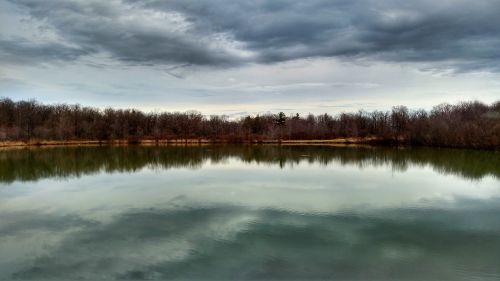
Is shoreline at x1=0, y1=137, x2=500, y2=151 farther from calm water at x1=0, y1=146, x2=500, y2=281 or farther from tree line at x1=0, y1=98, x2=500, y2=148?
calm water at x1=0, y1=146, x2=500, y2=281

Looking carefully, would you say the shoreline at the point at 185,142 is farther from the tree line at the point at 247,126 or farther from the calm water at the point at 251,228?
the calm water at the point at 251,228

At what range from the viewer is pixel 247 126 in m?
73.8

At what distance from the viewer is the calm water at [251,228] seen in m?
6.37

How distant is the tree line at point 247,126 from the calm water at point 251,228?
988 inches

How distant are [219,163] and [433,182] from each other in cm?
1203

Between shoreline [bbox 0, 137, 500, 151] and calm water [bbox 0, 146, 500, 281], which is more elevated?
shoreline [bbox 0, 137, 500, 151]

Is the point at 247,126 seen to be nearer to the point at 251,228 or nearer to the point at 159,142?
the point at 159,142

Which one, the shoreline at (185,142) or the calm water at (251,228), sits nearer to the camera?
the calm water at (251,228)

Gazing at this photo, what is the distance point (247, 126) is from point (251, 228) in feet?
214

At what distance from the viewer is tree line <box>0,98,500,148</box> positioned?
39781mm

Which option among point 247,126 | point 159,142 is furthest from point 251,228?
point 247,126

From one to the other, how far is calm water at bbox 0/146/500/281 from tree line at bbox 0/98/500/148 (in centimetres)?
2508

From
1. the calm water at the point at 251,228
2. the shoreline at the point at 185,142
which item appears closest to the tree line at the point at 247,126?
the shoreline at the point at 185,142

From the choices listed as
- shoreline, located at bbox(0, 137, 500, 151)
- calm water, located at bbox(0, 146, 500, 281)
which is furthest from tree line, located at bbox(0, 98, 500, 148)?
calm water, located at bbox(0, 146, 500, 281)
